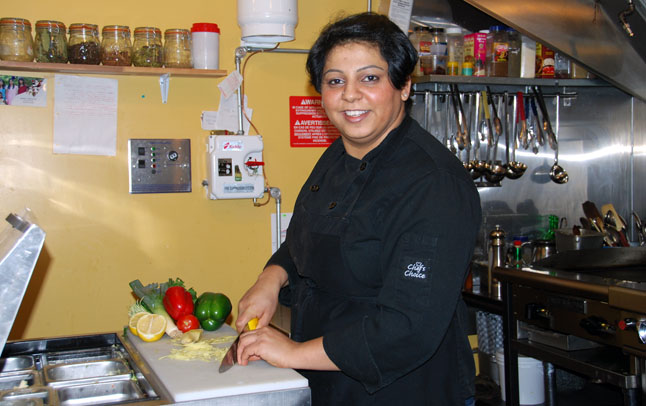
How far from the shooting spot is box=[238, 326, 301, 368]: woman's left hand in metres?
1.44

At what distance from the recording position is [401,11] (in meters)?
3.10

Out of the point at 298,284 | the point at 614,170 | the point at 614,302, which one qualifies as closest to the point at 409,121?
the point at 298,284

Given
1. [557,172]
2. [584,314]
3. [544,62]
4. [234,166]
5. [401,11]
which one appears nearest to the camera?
[584,314]

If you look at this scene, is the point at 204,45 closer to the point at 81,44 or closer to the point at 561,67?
the point at 81,44

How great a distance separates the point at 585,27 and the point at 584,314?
1.17 meters

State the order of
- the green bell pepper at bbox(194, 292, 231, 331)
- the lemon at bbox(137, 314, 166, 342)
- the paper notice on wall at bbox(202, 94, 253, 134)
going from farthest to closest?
the paper notice on wall at bbox(202, 94, 253, 134)
the green bell pepper at bbox(194, 292, 231, 331)
the lemon at bbox(137, 314, 166, 342)

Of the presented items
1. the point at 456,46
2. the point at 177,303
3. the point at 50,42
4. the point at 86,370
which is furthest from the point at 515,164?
the point at 86,370

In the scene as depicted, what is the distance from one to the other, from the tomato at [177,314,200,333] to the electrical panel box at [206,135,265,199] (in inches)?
42.5

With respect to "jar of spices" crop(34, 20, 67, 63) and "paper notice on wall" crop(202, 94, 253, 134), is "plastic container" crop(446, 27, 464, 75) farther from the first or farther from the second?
"jar of spices" crop(34, 20, 67, 63)

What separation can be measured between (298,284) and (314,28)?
5.67 feet

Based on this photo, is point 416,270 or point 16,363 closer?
point 416,270

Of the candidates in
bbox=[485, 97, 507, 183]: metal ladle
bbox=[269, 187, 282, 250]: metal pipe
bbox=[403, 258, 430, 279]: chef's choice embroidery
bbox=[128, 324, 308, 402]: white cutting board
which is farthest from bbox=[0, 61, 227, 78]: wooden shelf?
bbox=[403, 258, 430, 279]: chef's choice embroidery

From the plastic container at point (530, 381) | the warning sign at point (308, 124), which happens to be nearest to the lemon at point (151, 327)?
the warning sign at point (308, 124)

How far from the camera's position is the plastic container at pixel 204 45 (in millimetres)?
2824
